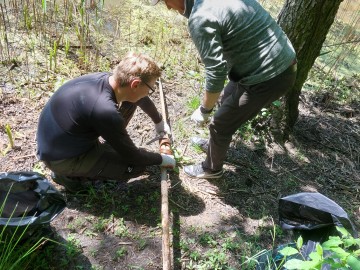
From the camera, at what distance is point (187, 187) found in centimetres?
284

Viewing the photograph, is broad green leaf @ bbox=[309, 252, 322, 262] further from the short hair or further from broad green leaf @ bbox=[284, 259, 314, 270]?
the short hair

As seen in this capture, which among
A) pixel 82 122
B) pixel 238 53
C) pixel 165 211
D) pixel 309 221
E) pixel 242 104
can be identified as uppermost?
pixel 238 53

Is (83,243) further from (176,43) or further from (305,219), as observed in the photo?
(176,43)

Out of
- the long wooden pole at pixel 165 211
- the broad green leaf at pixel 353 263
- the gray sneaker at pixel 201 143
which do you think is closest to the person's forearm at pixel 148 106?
the long wooden pole at pixel 165 211

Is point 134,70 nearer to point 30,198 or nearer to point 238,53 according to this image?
point 238,53

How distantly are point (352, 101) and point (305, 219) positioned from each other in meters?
2.50

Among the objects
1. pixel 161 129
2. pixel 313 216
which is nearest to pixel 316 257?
pixel 313 216

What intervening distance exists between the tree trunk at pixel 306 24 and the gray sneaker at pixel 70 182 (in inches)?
82.9

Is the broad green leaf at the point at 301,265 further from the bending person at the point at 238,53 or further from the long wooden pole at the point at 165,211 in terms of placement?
the bending person at the point at 238,53

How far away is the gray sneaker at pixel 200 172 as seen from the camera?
287 centimetres

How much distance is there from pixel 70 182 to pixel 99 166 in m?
0.25

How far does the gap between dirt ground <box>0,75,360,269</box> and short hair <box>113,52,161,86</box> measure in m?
0.94

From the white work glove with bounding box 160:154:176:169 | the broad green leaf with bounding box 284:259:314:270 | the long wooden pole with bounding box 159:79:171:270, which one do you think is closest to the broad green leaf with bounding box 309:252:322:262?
the broad green leaf with bounding box 284:259:314:270

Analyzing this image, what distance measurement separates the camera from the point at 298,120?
360 cm
